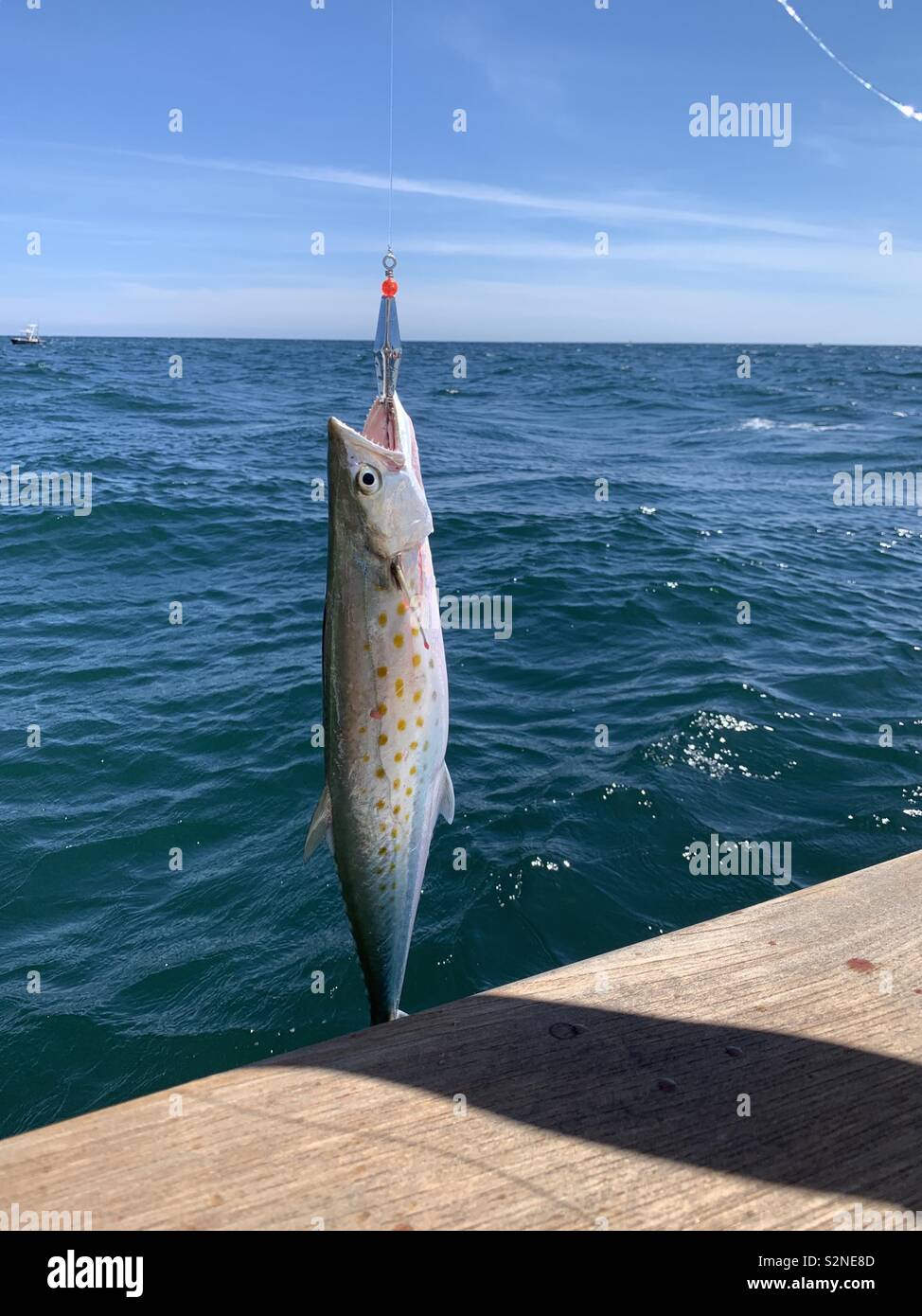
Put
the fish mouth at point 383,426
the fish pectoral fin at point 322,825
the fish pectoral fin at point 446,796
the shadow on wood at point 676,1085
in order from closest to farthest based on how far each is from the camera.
Result: the shadow on wood at point 676,1085
the fish mouth at point 383,426
the fish pectoral fin at point 322,825
the fish pectoral fin at point 446,796

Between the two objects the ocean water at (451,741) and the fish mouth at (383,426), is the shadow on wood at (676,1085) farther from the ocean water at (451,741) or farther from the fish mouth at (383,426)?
the ocean water at (451,741)

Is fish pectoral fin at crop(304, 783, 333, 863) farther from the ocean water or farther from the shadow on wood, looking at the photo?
the ocean water

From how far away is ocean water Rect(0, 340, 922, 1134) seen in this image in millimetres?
6086

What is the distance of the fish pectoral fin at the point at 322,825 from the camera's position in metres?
2.78

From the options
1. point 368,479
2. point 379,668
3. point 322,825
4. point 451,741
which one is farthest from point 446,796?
point 451,741

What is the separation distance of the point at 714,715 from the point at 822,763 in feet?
4.20

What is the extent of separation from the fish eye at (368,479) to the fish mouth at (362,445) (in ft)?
0.13

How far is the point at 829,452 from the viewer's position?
89.0ft

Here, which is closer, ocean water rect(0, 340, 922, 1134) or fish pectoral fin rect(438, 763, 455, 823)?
fish pectoral fin rect(438, 763, 455, 823)

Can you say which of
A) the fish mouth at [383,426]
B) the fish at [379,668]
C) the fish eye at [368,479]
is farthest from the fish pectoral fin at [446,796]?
the fish mouth at [383,426]

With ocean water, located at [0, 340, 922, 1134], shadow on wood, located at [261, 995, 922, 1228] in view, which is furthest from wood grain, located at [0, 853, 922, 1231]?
ocean water, located at [0, 340, 922, 1134]

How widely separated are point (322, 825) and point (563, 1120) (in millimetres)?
1212

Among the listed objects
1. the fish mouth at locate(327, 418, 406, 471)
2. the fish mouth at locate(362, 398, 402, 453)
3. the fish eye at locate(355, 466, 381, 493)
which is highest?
the fish mouth at locate(362, 398, 402, 453)
